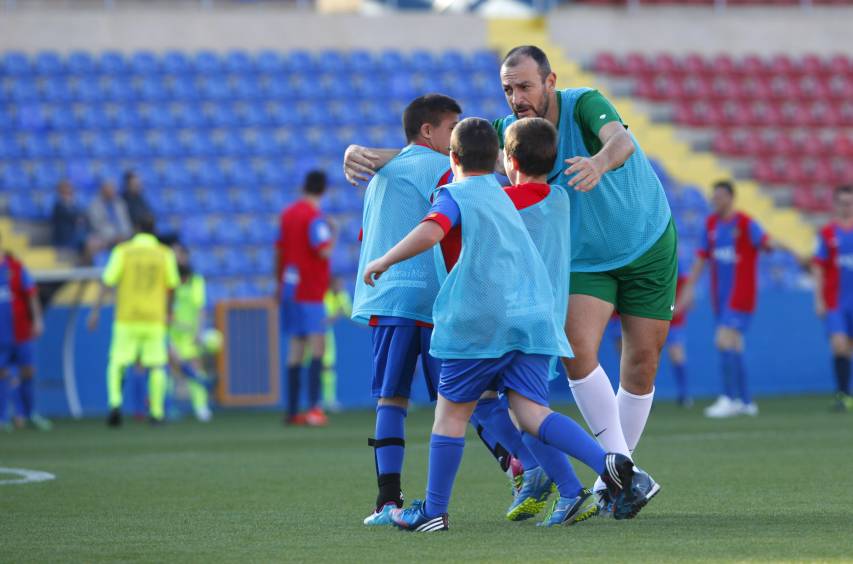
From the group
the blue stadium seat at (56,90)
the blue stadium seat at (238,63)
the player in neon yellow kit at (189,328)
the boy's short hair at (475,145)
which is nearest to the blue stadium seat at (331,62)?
the blue stadium seat at (238,63)

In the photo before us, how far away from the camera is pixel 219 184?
756 inches

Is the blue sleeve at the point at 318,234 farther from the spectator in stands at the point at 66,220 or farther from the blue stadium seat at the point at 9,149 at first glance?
the blue stadium seat at the point at 9,149

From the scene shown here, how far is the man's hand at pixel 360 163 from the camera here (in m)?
5.64

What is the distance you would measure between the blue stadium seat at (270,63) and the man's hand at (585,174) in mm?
16697

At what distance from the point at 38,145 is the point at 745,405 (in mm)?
9957

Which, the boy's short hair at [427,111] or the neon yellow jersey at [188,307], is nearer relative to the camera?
the boy's short hair at [427,111]

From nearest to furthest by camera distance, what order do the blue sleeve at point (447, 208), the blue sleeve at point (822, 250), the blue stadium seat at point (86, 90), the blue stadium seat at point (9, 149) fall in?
the blue sleeve at point (447, 208)
the blue sleeve at point (822, 250)
the blue stadium seat at point (9, 149)
the blue stadium seat at point (86, 90)

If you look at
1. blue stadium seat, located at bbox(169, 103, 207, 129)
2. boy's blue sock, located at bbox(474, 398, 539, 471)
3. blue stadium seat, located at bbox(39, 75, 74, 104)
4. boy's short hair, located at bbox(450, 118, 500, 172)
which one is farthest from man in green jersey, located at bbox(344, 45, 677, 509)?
blue stadium seat, located at bbox(39, 75, 74, 104)

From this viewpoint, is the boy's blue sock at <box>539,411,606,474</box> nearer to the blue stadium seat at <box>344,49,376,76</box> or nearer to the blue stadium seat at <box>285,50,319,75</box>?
the blue stadium seat at <box>285,50,319,75</box>

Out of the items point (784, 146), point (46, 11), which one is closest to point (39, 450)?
point (46, 11)

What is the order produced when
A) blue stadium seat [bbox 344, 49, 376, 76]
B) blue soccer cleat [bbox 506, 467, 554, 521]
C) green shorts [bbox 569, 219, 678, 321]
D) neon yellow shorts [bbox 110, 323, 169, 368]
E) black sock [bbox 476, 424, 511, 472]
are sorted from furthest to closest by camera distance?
blue stadium seat [bbox 344, 49, 376, 76] < neon yellow shorts [bbox 110, 323, 169, 368] < black sock [bbox 476, 424, 511, 472] < green shorts [bbox 569, 219, 678, 321] < blue soccer cleat [bbox 506, 467, 554, 521]

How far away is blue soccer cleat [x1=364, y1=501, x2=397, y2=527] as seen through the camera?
5465mm

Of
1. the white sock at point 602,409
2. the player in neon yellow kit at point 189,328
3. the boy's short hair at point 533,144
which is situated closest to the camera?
the boy's short hair at point 533,144

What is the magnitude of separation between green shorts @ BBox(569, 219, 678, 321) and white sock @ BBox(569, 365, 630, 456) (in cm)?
31
